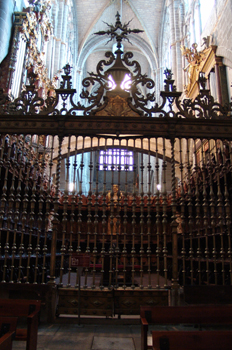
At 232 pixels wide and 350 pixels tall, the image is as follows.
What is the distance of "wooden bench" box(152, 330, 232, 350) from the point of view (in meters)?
1.43

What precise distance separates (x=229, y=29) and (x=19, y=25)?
6.20 m

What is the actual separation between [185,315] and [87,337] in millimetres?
1253

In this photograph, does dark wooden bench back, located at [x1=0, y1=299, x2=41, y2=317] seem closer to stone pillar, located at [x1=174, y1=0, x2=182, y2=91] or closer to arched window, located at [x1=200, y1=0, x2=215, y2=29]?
arched window, located at [x1=200, y1=0, x2=215, y2=29]

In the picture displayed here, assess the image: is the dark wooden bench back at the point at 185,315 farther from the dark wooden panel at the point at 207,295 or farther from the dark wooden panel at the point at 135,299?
the dark wooden panel at the point at 135,299

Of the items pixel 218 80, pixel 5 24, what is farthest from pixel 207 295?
pixel 5 24

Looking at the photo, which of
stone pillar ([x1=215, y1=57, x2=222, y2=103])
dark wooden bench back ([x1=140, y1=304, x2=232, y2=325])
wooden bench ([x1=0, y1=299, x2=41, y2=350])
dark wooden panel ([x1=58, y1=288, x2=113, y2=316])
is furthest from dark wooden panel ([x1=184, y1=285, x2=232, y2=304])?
stone pillar ([x1=215, y1=57, x2=222, y2=103])

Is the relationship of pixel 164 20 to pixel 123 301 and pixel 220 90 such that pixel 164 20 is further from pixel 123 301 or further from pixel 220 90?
pixel 123 301

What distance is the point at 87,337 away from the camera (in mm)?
2844

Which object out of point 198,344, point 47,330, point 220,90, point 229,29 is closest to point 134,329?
point 47,330

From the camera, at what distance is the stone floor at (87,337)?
8.49ft

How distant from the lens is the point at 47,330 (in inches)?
120

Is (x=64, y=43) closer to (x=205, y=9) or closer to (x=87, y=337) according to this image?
(x=205, y=9)

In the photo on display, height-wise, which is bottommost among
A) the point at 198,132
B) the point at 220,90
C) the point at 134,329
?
the point at 134,329

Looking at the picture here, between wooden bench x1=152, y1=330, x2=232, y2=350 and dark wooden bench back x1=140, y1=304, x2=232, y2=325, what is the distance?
1.91 feet
